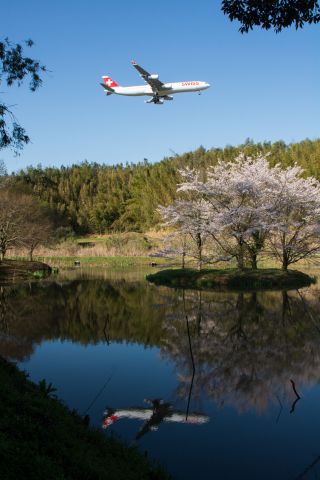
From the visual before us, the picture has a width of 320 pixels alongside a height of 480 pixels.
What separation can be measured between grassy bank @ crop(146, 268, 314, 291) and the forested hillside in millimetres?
39225

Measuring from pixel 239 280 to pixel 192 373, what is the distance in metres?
16.0

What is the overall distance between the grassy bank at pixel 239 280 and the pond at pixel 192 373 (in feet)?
13.5

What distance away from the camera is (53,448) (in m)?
4.97

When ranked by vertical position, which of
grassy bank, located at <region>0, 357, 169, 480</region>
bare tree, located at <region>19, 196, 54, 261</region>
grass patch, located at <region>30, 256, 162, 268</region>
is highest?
bare tree, located at <region>19, 196, 54, 261</region>

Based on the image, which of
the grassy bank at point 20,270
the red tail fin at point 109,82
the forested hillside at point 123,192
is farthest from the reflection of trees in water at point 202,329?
the forested hillside at point 123,192

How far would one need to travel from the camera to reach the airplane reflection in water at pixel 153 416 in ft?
24.9

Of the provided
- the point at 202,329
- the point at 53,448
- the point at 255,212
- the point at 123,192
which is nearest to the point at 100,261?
the point at 255,212

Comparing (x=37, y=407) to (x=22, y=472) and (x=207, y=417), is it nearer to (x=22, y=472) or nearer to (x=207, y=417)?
(x=22, y=472)

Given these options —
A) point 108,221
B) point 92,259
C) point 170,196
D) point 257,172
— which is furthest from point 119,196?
point 257,172

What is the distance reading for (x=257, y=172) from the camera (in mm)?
28375

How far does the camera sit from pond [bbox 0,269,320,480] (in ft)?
21.9

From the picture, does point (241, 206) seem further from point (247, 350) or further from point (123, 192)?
point (123, 192)

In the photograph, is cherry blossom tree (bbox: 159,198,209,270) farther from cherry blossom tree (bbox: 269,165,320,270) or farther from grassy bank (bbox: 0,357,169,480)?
grassy bank (bbox: 0,357,169,480)

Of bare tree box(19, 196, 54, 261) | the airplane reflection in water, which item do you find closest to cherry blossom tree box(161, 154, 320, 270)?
bare tree box(19, 196, 54, 261)
